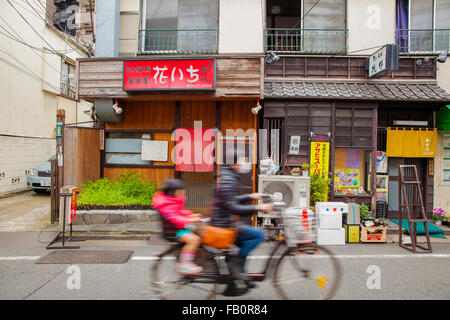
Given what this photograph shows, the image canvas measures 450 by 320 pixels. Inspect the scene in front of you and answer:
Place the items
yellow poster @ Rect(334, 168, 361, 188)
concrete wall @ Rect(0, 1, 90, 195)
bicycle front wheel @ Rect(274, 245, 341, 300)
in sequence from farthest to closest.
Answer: concrete wall @ Rect(0, 1, 90, 195) < yellow poster @ Rect(334, 168, 361, 188) < bicycle front wheel @ Rect(274, 245, 341, 300)

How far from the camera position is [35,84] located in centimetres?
1581

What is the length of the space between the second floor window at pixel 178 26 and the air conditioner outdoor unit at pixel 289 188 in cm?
517

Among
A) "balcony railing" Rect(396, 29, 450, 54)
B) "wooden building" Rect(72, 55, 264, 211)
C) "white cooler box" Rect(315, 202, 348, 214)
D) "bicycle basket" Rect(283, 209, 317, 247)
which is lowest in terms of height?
"white cooler box" Rect(315, 202, 348, 214)

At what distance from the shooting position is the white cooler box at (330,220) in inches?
303

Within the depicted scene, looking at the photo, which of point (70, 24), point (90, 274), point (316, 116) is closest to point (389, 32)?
point (316, 116)

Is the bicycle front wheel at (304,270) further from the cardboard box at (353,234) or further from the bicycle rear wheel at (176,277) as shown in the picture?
the cardboard box at (353,234)

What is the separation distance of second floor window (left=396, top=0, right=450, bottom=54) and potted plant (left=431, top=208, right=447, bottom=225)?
530 cm

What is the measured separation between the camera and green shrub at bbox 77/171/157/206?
925 centimetres

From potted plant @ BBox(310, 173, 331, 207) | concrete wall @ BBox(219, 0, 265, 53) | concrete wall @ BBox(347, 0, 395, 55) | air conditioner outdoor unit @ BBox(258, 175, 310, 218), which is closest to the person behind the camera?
air conditioner outdoor unit @ BBox(258, 175, 310, 218)

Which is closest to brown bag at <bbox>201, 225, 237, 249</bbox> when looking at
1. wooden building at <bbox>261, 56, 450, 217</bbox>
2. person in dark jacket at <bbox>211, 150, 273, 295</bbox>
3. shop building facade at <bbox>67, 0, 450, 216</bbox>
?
person in dark jacket at <bbox>211, 150, 273, 295</bbox>

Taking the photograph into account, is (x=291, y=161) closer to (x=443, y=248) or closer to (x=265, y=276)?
(x=443, y=248)

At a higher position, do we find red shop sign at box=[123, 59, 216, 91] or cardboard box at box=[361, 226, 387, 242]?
red shop sign at box=[123, 59, 216, 91]

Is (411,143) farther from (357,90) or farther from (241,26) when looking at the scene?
(241,26)

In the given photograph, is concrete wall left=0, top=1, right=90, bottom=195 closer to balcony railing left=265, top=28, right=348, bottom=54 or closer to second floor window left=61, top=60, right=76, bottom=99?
second floor window left=61, top=60, right=76, bottom=99
